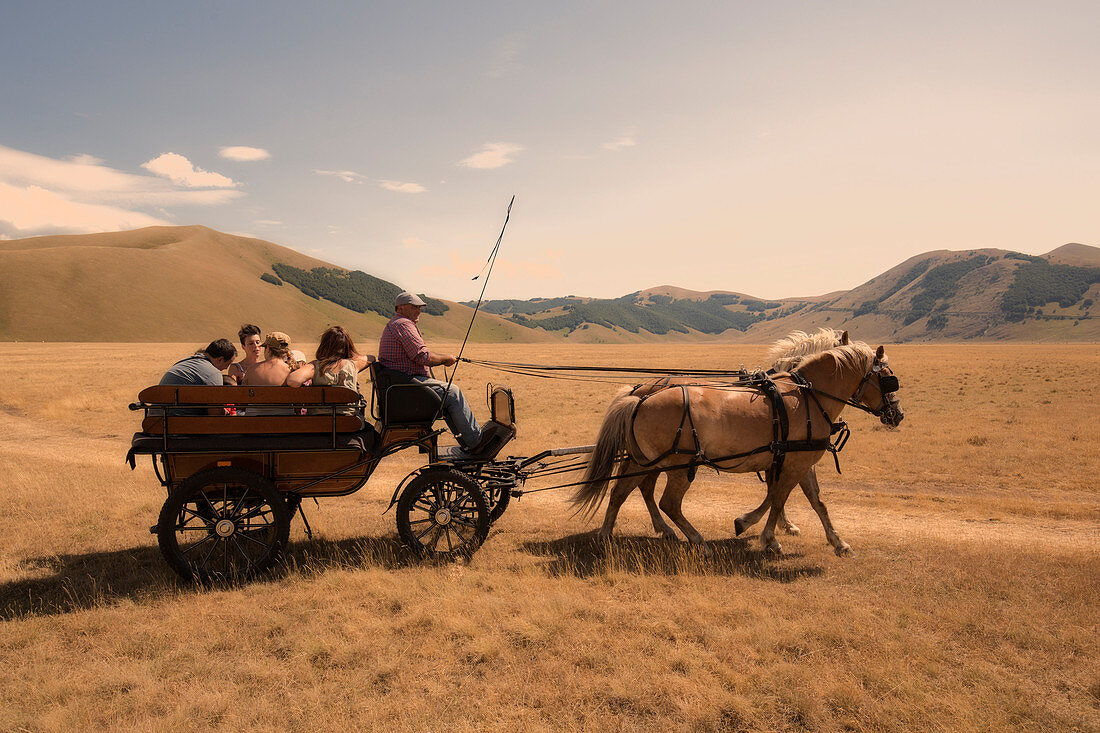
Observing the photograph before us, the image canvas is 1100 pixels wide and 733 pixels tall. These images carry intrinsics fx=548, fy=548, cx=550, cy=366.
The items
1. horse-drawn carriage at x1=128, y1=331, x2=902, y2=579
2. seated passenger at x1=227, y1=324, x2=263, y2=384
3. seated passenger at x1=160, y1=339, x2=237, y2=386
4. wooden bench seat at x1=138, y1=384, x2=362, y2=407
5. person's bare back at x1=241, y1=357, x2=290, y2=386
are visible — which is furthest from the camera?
seated passenger at x1=227, y1=324, x2=263, y2=384

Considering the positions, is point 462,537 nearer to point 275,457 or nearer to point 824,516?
point 275,457

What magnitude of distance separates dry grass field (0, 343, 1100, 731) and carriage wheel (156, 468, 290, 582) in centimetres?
27

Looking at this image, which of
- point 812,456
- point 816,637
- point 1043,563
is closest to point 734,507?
point 812,456

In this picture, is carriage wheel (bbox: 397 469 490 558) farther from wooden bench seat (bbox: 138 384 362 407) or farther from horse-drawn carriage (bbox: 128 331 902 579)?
wooden bench seat (bbox: 138 384 362 407)

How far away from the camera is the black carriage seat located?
6180 mm

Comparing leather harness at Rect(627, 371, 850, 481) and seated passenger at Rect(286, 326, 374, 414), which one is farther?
leather harness at Rect(627, 371, 850, 481)

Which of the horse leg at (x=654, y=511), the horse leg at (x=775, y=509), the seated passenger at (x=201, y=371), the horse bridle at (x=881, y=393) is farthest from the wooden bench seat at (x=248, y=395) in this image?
the horse bridle at (x=881, y=393)

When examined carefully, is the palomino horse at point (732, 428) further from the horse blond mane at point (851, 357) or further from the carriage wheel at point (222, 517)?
the carriage wheel at point (222, 517)

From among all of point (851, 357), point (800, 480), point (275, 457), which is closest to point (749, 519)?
point (800, 480)

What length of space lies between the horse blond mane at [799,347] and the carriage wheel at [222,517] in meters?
6.47

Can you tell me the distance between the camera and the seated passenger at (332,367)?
6117 millimetres

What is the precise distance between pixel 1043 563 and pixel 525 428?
1372 centimetres

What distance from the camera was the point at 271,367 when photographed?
6410mm

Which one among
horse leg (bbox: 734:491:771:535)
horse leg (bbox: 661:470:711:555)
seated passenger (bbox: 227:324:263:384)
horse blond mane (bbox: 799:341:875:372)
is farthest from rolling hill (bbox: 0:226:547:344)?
horse blond mane (bbox: 799:341:875:372)
